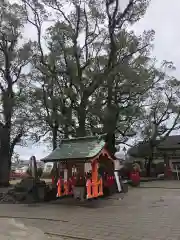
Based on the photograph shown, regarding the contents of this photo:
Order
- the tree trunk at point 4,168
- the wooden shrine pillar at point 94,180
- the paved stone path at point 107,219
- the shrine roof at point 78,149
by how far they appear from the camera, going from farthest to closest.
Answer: the tree trunk at point 4,168 → the wooden shrine pillar at point 94,180 → the shrine roof at point 78,149 → the paved stone path at point 107,219

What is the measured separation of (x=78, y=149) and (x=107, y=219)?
21.2ft

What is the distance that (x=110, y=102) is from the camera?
1040 inches

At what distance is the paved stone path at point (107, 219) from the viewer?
336 inches

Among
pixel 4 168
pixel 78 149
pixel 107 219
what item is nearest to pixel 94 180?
pixel 78 149

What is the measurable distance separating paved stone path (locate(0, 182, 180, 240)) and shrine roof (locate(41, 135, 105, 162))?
88.9 inches

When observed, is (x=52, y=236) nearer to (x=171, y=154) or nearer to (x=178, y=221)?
(x=178, y=221)

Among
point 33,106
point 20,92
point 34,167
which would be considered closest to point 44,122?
point 33,106

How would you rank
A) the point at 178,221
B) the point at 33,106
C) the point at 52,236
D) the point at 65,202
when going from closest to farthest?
the point at 52,236 < the point at 178,221 < the point at 65,202 < the point at 33,106

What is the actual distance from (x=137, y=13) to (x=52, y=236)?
702 inches

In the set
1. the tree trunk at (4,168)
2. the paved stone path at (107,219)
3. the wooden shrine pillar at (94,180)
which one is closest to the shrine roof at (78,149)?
the wooden shrine pillar at (94,180)

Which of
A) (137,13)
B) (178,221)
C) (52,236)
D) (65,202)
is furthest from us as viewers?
(137,13)

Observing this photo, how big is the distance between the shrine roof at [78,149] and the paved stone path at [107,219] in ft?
7.41

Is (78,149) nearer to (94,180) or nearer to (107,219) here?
(94,180)

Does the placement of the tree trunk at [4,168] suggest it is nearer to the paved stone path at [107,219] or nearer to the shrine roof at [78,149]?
the shrine roof at [78,149]
